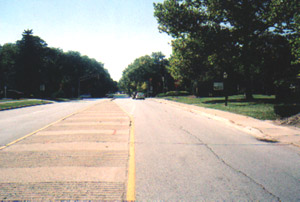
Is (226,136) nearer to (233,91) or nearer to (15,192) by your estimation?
A: (15,192)

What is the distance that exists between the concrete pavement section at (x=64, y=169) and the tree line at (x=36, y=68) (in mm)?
37785

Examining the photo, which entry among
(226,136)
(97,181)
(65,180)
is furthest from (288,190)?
(226,136)

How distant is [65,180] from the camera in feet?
13.4

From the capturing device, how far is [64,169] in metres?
4.68

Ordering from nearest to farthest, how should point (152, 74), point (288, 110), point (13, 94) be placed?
point (288, 110)
point (13, 94)
point (152, 74)

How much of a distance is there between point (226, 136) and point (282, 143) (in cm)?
184

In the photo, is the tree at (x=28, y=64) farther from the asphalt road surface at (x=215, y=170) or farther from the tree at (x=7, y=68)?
the asphalt road surface at (x=215, y=170)

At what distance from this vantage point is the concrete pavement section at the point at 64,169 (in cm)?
359

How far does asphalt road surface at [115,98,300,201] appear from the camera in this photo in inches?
144

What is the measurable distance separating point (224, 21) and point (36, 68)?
153 feet

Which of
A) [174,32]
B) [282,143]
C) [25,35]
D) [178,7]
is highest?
[25,35]

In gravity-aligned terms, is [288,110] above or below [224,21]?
below

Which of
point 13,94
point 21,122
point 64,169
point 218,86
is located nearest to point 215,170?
point 64,169

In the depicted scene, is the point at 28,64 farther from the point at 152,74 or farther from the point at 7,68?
the point at 152,74
